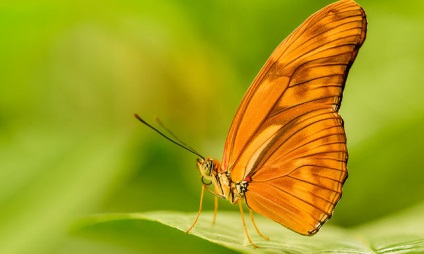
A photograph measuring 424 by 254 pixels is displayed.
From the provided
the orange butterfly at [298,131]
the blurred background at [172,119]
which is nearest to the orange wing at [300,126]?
the orange butterfly at [298,131]

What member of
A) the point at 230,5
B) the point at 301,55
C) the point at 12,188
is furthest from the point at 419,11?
the point at 12,188

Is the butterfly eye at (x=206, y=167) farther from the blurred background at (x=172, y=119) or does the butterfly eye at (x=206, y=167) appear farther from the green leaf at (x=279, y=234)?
the blurred background at (x=172, y=119)

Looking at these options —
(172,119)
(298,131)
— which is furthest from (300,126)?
(172,119)

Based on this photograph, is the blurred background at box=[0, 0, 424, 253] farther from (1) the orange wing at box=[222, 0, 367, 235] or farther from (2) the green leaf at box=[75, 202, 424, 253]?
(1) the orange wing at box=[222, 0, 367, 235]

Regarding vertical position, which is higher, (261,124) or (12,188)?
(261,124)

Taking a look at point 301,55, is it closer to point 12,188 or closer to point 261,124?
point 261,124

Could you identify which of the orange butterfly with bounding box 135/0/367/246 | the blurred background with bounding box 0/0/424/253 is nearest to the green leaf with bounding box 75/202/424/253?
the orange butterfly with bounding box 135/0/367/246

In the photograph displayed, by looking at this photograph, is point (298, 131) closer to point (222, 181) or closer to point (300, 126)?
point (300, 126)
